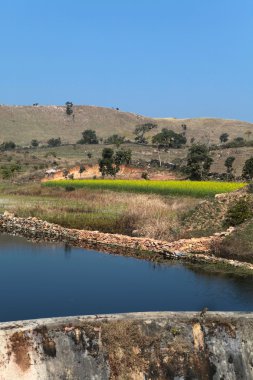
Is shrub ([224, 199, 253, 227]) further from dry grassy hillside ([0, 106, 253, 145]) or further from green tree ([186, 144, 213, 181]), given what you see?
dry grassy hillside ([0, 106, 253, 145])

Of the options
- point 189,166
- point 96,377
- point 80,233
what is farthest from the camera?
point 189,166

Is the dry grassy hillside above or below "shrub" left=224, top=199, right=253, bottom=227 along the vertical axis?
above

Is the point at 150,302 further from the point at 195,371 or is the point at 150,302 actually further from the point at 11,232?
the point at 11,232

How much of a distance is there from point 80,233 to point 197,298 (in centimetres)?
1724

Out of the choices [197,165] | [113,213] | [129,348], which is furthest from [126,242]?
[197,165]

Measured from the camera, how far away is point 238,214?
3631 centimetres

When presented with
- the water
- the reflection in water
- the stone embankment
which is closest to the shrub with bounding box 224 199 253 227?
the stone embankment

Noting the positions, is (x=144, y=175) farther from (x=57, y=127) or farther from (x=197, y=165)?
Answer: (x=57, y=127)

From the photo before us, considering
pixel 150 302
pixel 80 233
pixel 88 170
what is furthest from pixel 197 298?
pixel 88 170

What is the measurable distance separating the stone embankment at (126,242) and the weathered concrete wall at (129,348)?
15.8 metres

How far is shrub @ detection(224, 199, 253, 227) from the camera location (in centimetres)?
3612

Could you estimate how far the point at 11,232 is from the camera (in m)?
40.2

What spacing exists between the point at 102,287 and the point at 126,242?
1055 cm

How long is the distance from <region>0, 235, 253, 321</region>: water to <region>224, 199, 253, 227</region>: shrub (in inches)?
357
